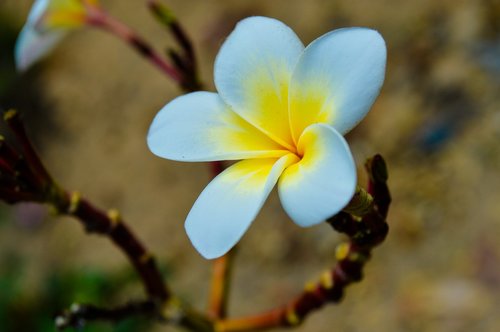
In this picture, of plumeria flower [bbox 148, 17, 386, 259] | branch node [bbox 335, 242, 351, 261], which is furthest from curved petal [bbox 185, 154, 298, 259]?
branch node [bbox 335, 242, 351, 261]

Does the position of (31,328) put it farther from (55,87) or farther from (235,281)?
(55,87)

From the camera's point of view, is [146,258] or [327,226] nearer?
[146,258]

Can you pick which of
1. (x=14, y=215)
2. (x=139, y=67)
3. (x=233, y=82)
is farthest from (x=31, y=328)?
(x=233, y=82)

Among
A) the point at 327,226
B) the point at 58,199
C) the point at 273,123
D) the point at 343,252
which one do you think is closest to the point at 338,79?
the point at 273,123

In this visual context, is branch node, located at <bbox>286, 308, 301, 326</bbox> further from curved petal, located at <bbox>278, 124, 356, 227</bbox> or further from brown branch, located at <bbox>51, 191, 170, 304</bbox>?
curved petal, located at <bbox>278, 124, 356, 227</bbox>

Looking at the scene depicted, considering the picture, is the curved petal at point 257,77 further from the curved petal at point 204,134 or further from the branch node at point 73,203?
the branch node at point 73,203

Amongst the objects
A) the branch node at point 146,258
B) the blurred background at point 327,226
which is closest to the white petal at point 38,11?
the branch node at point 146,258

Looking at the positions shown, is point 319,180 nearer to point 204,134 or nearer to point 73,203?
point 204,134
